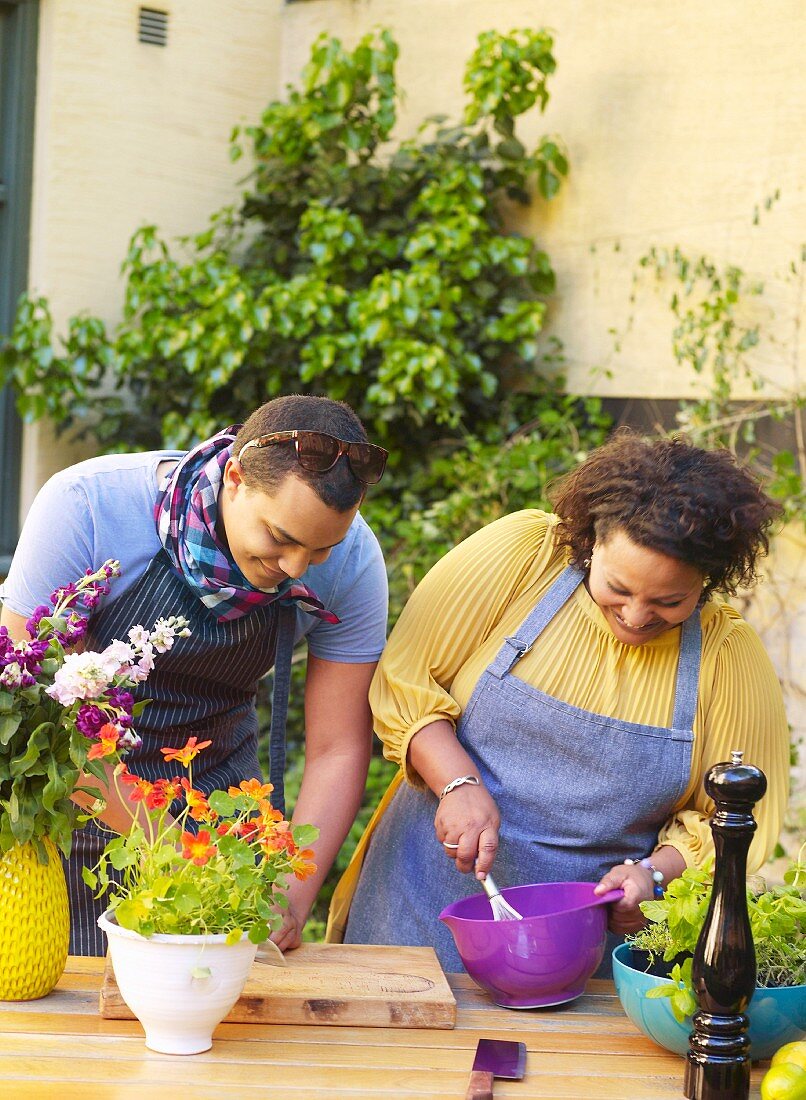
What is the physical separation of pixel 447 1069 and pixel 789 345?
2.95 metres

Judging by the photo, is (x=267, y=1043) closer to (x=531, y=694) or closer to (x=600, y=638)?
(x=531, y=694)

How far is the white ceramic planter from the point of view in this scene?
141cm

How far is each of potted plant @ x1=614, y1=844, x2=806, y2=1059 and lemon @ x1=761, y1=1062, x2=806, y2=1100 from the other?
0.13 m

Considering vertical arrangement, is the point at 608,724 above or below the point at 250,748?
above

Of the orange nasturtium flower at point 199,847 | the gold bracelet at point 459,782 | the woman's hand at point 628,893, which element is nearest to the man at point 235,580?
the gold bracelet at point 459,782

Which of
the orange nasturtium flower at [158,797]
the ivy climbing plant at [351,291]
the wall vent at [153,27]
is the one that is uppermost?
the wall vent at [153,27]

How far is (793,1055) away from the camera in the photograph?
137 cm

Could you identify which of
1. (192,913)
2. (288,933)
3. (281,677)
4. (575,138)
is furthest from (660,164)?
(192,913)

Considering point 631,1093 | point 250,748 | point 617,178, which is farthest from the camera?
point 617,178

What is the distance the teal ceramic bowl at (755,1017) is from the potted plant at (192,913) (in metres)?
0.44

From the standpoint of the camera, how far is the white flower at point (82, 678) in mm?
1413

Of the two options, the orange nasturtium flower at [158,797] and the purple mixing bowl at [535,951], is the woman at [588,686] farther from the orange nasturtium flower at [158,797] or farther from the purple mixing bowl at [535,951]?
the orange nasturtium flower at [158,797]

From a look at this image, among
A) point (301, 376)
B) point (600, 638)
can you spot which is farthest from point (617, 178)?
point (600, 638)

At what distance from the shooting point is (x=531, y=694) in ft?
6.52
